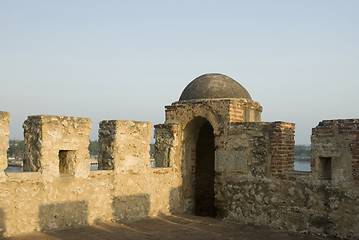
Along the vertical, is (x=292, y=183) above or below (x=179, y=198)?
above

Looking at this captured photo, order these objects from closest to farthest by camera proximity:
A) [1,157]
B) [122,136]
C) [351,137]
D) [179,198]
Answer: [1,157], [351,137], [122,136], [179,198]

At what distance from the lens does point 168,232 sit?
7.40m

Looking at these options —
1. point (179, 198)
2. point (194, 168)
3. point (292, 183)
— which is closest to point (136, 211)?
point (179, 198)

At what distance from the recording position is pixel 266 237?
283 inches

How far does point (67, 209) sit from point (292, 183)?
4.29m

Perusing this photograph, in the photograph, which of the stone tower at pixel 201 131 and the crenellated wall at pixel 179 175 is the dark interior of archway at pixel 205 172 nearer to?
the stone tower at pixel 201 131

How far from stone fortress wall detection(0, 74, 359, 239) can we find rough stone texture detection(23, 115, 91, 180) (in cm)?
2

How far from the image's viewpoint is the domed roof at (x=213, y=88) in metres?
9.90

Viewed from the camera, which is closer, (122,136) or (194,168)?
(122,136)

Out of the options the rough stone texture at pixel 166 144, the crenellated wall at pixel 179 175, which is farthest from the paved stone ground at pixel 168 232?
the rough stone texture at pixel 166 144

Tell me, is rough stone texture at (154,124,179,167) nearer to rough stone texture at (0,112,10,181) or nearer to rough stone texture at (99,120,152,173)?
rough stone texture at (99,120,152,173)

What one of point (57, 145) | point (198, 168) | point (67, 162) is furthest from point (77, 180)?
point (198, 168)

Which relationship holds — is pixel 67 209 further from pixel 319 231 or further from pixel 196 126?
pixel 319 231

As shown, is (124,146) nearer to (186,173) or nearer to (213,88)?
(186,173)
